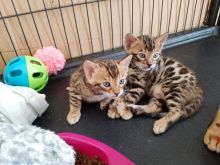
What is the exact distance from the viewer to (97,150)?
1.04 m

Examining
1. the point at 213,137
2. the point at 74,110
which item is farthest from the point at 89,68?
the point at 213,137

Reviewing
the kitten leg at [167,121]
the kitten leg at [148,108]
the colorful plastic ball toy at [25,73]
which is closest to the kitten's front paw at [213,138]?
the kitten leg at [167,121]

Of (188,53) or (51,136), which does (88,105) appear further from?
(188,53)

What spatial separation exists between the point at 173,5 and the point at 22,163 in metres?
1.66

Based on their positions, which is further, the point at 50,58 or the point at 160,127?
the point at 50,58

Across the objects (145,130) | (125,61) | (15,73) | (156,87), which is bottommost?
(145,130)

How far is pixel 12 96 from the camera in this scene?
4.18 feet

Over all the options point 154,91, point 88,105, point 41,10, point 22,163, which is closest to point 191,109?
point 154,91

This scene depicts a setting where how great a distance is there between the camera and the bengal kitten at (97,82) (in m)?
1.20

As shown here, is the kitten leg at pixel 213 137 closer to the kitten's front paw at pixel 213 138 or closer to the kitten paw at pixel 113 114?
the kitten's front paw at pixel 213 138

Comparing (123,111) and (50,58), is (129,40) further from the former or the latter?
(50,58)

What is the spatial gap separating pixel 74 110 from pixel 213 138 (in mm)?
715

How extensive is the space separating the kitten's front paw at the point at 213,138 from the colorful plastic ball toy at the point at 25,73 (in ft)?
3.18

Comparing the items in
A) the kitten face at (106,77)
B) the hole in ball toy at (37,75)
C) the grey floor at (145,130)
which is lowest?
the grey floor at (145,130)
